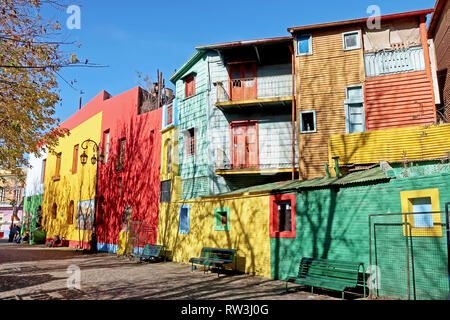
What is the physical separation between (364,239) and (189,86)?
13451 mm

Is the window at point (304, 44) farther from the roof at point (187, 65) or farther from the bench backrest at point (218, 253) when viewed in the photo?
the bench backrest at point (218, 253)

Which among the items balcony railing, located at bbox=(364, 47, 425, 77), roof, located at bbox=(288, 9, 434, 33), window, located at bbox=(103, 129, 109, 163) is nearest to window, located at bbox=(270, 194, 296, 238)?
balcony railing, located at bbox=(364, 47, 425, 77)

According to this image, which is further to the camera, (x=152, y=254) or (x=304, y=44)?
(x=152, y=254)

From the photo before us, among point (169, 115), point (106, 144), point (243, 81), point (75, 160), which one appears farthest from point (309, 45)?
point (75, 160)

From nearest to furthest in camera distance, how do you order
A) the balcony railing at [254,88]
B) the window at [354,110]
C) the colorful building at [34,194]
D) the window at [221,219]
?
the window at [221,219], the window at [354,110], the balcony railing at [254,88], the colorful building at [34,194]

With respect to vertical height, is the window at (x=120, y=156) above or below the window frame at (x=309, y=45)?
below

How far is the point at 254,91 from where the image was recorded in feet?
57.2

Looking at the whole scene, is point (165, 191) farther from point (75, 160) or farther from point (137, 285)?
point (75, 160)

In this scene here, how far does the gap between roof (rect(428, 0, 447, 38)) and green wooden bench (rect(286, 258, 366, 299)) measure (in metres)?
13.8

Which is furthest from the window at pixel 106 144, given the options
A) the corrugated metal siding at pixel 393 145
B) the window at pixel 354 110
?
the corrugated metal siding at pixel 393 145

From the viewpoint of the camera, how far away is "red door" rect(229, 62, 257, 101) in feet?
57.3

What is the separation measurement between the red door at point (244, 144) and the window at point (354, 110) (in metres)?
4.42

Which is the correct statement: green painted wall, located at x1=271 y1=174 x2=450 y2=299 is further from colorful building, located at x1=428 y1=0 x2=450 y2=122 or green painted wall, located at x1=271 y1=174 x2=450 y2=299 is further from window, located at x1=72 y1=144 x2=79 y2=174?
window, located at x1=72 y1=144 x2=79 y2=174

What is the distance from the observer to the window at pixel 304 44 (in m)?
15.9
